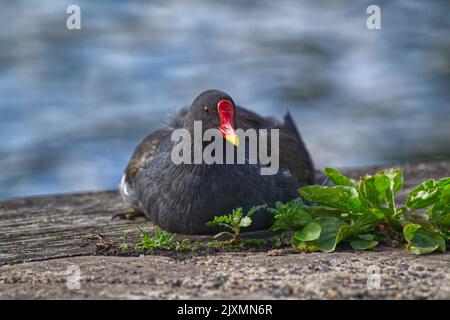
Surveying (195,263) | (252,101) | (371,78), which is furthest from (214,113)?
(371,78)

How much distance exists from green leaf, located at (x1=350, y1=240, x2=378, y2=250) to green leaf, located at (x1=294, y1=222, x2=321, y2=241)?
0.66 ft

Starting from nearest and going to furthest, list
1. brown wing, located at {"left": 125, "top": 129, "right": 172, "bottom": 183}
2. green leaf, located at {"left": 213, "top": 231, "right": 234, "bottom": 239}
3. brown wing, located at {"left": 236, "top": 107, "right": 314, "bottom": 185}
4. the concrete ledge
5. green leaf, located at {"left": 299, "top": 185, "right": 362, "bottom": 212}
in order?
1. the concrete ledge
2. green leaf, located at {"left": 299, "top": 185, "right": 362, "bottom": 212}
3. green leaf, located at {"left": 213, "top": 231, "right": 234, "bottom": 239}
4. brown wing, located at {"left": 125, "top": 129, "right": 172, "bottom": 183}
5. brown wing, located at {"left": 236, "top": 107, "right": 314, "bottom": 185}

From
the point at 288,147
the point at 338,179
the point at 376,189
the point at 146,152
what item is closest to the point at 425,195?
the point at 376,189

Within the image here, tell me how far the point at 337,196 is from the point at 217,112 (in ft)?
2.82

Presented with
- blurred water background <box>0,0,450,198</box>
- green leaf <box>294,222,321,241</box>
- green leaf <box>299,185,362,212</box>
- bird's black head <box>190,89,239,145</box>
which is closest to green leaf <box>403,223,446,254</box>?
→ green leaf <box>299,185,362,212</box>

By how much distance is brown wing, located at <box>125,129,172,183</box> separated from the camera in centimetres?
517

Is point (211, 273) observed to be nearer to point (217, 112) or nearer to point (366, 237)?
point (366, 237)

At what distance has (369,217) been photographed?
3.98 metres

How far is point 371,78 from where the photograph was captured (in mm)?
11133

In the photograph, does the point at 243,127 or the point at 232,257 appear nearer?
the point at 232,257

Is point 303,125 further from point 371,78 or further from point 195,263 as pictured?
point 195,263

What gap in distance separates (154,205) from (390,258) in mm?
1563

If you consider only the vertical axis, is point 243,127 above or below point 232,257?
above

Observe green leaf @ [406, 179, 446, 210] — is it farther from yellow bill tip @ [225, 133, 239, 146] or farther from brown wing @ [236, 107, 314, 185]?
brown wing @ [236, 107, 314, 185]
